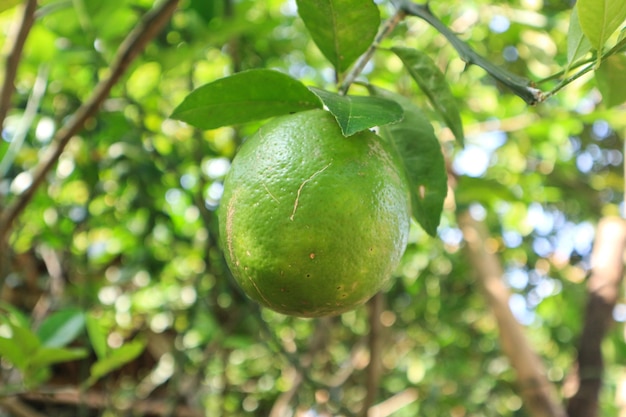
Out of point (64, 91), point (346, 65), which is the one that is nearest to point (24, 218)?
point (64, 91)

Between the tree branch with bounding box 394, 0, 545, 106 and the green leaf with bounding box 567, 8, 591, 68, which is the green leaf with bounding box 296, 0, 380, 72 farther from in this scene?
the green leaf with bounding box 567, 8, 591, 68

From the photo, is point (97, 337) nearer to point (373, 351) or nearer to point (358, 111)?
point (373, 351)

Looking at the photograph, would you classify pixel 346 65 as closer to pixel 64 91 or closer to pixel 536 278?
pixel 64 91

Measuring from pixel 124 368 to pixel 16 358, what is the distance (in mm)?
1267

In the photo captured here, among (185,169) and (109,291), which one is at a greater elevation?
(185,169)

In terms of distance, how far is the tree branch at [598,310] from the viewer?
153 cm

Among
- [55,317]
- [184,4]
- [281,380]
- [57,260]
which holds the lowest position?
[281,380]

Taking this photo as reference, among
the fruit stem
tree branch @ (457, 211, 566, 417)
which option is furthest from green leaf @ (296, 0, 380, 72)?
tree branch @ (457, 211, 566, 417)

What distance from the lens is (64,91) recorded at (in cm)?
132

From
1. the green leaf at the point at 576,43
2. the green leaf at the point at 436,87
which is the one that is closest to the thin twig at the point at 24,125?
the green leaf at the point at 436,87

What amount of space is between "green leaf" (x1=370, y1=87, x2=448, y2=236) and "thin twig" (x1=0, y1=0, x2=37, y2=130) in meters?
0.46

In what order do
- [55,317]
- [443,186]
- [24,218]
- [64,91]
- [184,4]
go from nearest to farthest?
[443,186], [55,317], [184,4], [64,91], [24,218]

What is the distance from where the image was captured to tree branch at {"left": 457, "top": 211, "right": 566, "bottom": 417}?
137 cm

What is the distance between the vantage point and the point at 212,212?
4.41 ft
